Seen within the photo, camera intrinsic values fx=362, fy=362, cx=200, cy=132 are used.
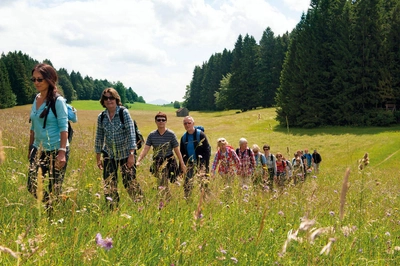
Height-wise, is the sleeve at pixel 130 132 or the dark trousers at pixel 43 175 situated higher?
the sleeve at pixel 130 132

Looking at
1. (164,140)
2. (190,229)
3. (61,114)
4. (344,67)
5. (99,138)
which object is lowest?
(190,229)

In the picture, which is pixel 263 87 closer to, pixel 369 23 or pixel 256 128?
pixel 256 128

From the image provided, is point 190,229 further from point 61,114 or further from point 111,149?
point 111,149

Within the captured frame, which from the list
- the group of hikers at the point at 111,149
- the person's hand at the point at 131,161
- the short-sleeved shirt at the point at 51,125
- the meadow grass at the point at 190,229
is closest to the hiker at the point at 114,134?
the group of hikers at the point at 111,149

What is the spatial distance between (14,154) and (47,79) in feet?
11.3

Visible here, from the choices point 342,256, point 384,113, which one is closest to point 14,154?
point 342,256

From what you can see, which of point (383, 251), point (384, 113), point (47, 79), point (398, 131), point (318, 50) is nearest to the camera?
point (383, 251)

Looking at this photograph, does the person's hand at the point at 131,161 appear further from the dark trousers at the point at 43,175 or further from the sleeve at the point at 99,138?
the dark trousers at the point at 43,175

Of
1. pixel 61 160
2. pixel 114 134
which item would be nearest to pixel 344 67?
pixel 114 134

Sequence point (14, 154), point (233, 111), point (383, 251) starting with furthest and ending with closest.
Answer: point (233, 111) → point (14, 154) → point (383, 251)

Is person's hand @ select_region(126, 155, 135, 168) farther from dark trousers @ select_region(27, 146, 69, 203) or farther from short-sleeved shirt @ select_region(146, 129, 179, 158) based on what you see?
short-sleeved shirt @ select_region(146, 129, 179, 158)

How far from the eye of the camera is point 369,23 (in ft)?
130

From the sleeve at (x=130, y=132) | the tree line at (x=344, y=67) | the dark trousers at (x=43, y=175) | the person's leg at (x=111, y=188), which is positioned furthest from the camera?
the tree line at (x=344, y=67)

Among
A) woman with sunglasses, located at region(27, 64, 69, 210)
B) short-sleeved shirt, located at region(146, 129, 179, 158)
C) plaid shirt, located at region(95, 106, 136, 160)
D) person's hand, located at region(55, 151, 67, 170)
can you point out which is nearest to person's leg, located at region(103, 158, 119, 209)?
plaid shirt, located at region(95, 106, 136, 160)
